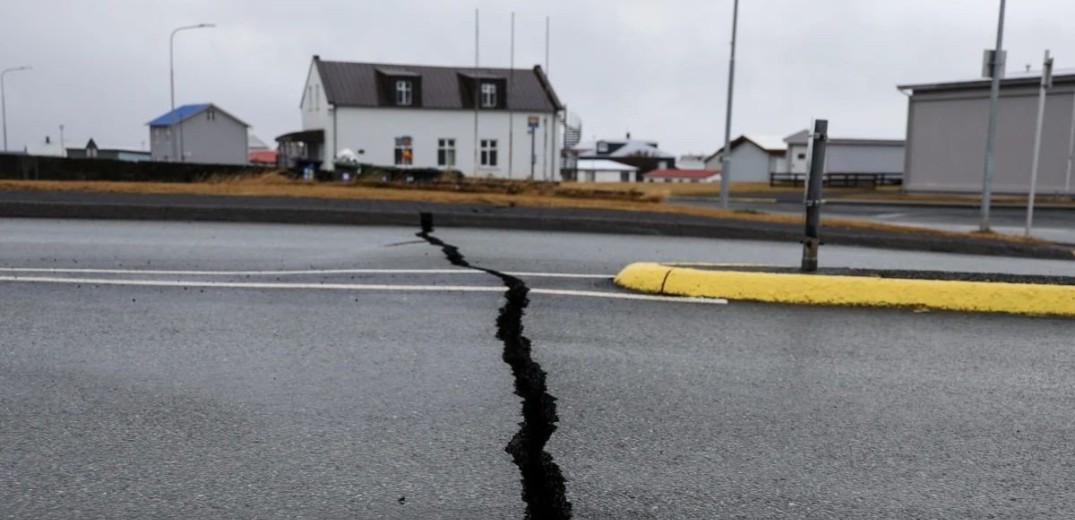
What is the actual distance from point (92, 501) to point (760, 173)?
80093mm

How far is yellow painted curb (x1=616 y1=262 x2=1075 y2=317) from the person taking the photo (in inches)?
271

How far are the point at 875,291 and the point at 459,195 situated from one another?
1249 cm

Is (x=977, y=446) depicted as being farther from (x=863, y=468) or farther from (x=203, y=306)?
(x=203, y=306)

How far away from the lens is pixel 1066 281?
24.3 ft

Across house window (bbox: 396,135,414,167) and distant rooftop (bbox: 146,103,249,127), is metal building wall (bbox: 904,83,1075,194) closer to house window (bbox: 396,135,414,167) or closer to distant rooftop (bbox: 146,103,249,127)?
house window (bbox: 396,135,414,167)

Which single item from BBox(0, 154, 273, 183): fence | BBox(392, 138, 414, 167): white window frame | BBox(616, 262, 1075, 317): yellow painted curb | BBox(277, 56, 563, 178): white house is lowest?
BBox(616, 262, 1075, 317): yellow painted curb

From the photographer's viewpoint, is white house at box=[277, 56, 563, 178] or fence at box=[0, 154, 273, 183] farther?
white house at box=[277, 56, 563, 178]

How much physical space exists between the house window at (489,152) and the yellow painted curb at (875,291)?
50695mm

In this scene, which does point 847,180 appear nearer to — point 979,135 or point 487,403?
point 979,135

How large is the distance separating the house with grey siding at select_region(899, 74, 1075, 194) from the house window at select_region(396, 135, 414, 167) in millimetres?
28382

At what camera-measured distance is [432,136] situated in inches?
2235

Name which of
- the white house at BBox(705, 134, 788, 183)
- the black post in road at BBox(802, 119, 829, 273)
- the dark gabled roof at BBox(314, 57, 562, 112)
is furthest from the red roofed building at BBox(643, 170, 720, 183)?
the black post in road at BBox(802, 119, 829, 273)

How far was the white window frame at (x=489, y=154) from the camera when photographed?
57.5m

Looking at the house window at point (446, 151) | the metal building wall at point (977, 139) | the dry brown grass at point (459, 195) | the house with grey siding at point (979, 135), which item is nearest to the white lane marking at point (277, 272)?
the dry brown grass at point (459, 195)
